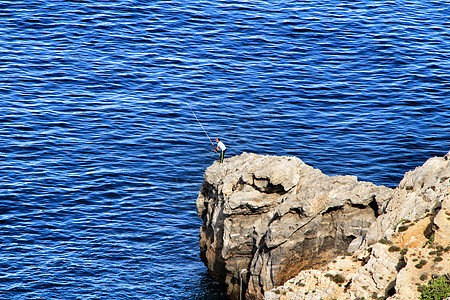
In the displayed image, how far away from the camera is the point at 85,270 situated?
57.2m

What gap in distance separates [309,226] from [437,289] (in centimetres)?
1471

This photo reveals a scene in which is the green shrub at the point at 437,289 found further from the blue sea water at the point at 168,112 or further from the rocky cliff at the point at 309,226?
the blue sea water at the point at 168,112

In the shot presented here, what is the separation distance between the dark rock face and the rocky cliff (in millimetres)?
80

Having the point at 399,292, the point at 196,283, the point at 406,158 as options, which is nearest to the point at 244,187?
the point at 196,283

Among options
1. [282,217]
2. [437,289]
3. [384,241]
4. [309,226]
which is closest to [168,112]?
[282,217]

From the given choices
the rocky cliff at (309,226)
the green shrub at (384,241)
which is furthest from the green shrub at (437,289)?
the green shrub at (384,241)

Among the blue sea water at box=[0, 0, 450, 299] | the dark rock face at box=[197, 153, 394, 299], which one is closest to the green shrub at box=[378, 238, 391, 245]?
the dark rock face at box=[197, 153, 394, 299]

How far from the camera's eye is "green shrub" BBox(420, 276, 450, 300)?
33250 millimetres

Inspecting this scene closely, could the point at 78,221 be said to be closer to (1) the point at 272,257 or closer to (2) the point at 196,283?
(2) the point at 196,283

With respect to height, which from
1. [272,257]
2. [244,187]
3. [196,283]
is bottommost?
[196,283]

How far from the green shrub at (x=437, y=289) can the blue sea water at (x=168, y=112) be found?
76.5ft

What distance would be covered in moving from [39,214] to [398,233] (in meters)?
41.9

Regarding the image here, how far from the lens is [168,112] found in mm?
91125

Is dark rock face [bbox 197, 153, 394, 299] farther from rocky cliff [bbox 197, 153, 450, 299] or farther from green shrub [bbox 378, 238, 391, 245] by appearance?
green shrub [bbox 378, 238, 391, 245]
